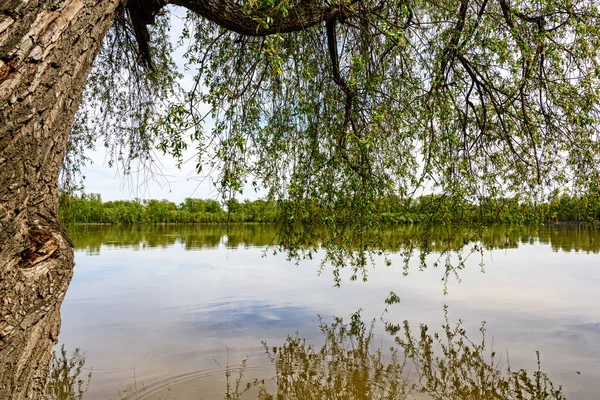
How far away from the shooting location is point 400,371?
448 cm

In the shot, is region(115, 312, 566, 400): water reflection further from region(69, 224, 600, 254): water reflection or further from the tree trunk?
the tree trunk

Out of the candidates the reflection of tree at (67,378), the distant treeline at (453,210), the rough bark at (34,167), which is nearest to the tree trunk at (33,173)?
the rough bark at (34,167)

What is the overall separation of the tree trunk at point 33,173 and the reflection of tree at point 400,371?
2.49 metres

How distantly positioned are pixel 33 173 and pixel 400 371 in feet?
12.6

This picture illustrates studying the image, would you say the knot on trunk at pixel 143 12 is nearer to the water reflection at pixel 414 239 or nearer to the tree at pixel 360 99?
the tree at pixel 360 99

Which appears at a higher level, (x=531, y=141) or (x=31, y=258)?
(x=531, y=141)

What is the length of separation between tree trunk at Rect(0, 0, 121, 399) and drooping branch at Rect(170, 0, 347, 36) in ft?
3.87

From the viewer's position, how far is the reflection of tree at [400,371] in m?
3.99

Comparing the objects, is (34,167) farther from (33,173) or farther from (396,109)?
(396,109)

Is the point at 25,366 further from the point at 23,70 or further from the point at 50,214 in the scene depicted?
the point at 23,70

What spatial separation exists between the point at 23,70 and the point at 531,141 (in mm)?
4671

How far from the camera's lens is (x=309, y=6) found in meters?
3.57

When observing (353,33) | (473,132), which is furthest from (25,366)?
(473,132)

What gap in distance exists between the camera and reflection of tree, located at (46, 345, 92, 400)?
3.95m
